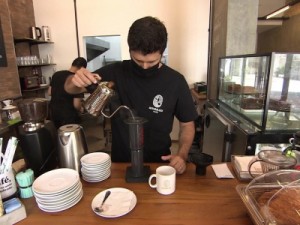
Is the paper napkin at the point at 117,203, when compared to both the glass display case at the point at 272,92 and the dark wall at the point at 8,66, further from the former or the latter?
the dark wall at the point at 8,66

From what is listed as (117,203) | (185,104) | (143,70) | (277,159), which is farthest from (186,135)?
(117,203)

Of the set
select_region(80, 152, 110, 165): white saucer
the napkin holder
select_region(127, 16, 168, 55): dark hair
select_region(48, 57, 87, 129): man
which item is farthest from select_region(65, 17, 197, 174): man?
select_region(48, 57, 87, 129): man

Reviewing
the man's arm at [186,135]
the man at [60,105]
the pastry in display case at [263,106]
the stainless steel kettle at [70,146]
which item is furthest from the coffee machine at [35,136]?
the man at [60,105]

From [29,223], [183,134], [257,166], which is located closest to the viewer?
[29,223]

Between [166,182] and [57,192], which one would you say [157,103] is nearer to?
[166,182]

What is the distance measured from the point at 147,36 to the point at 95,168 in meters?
0.68

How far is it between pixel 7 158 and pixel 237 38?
2589 millimetres

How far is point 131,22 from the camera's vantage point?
408cm

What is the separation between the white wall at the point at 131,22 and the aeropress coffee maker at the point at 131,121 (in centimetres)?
331

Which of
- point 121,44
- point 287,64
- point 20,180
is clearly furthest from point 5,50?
point 287,64

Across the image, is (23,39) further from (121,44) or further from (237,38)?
(237,38)

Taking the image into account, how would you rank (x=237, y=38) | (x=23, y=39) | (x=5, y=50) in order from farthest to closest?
(x=23, y=39)
(x=5, y=50)
(x=237, y=38)

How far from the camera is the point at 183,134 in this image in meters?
1.49

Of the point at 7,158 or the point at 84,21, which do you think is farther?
the point at 84,21
